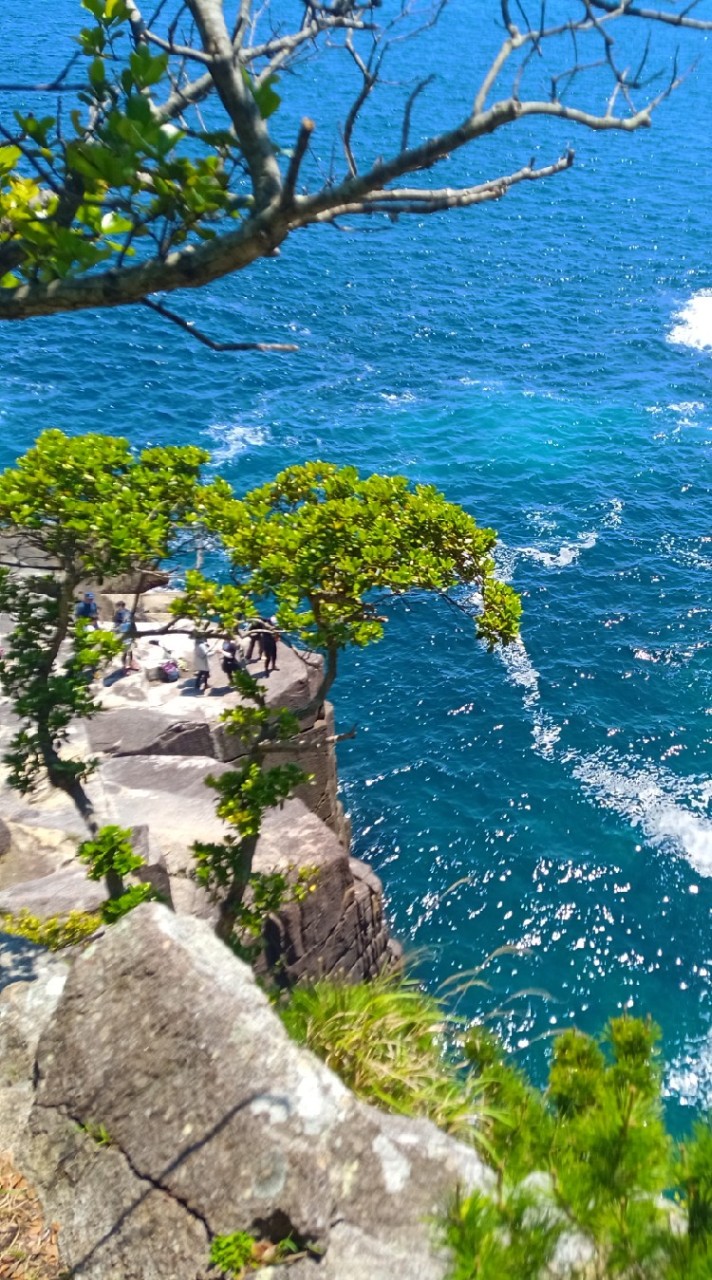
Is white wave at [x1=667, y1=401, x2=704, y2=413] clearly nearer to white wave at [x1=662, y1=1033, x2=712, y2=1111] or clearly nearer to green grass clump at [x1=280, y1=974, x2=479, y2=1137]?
white wave at [x1=662, y1=1033, x2=712, y2=1111]

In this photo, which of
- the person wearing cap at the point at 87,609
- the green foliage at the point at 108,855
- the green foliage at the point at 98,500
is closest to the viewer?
the green foliage at the point at 108,855

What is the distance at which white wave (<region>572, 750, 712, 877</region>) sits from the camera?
28.3 meters

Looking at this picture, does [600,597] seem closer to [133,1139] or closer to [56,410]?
[56,410]

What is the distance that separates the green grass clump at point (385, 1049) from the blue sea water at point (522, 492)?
189 inches

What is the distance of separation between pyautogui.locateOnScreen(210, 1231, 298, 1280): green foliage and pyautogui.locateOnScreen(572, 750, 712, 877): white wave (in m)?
21.2

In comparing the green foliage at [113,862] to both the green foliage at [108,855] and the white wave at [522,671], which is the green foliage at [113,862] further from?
the white wave at [522,671]

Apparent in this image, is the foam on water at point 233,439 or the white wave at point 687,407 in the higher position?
the white wave at point 687,407

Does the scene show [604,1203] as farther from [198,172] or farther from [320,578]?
[320,578]

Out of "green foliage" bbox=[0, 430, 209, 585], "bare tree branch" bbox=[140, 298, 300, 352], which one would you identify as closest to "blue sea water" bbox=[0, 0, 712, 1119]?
"green foliage" bbox=[0, 430, 209, 585]

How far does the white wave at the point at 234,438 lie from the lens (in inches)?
1772

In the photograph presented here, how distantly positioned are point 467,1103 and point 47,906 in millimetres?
7161

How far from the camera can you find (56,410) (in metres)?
47.5

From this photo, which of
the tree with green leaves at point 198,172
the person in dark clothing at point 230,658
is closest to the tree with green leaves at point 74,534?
the tree with green leaves at point 198,172

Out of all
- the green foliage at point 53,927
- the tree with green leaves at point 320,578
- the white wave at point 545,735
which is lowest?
the white wave at point 545,735
